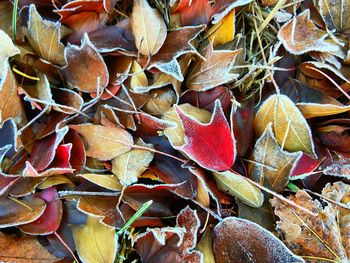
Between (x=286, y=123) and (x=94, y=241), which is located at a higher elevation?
(x=286, y=123)

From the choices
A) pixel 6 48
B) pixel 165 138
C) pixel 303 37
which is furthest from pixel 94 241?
pixel 303 37

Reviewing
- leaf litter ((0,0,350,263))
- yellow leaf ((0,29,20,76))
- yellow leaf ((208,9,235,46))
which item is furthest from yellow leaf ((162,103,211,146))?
yellow leaf ((0,29,20,76))

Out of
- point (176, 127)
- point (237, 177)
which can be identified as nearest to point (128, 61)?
point (176, 127)

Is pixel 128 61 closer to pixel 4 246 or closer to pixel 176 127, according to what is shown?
pixel 176 127

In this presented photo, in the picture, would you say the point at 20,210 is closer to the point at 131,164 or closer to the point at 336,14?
the point at 131,164

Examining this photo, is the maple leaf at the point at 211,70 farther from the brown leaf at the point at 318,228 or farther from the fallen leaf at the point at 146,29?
the brown leaf at the point at 318,228

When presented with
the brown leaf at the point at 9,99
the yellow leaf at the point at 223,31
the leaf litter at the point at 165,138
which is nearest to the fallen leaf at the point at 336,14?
the leaf litter at the point at 165,138
